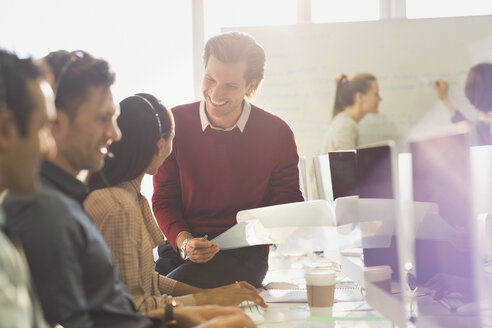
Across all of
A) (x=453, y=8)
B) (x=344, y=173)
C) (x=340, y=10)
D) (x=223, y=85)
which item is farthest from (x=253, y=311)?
(x=453, y=8)

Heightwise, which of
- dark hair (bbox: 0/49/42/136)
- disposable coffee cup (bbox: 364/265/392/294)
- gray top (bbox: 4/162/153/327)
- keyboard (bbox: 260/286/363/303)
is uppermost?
dark hair (bbox: 0/49/42/136)

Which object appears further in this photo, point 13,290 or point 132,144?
point 132,144

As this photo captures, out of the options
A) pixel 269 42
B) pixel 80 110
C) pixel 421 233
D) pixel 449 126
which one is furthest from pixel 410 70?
pixel 80 110

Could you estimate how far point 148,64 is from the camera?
A: 3.88 meters

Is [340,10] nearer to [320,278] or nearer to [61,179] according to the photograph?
[320,278]

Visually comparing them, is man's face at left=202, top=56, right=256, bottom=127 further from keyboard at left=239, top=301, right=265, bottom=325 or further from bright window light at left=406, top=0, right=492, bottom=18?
bright window light at left=406, top=0, right=492, bottom=18

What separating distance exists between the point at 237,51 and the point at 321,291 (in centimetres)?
111

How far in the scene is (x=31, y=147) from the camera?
2.06ft

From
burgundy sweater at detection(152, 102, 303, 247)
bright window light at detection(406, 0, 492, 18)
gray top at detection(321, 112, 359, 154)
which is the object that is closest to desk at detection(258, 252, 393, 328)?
burgundy sweater at detection(152, 102, 303, 247)

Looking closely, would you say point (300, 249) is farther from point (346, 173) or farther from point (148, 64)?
point (148, 64)

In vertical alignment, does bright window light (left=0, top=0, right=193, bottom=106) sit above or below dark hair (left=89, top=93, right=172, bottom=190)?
above

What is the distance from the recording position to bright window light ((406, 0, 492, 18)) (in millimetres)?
4134

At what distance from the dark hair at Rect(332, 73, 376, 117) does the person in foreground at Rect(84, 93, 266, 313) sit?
2.41 meters

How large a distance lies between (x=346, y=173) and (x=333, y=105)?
1.95 m
